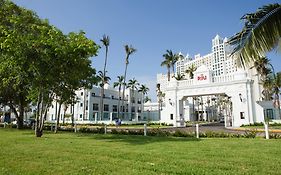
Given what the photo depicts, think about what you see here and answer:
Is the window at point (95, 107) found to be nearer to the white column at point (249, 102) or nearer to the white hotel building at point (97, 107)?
the white hotel building at point (97, 107)

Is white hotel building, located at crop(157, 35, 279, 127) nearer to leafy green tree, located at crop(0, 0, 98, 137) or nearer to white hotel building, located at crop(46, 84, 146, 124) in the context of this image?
leafy green tree, located at crop(0, 0, 98, 137)

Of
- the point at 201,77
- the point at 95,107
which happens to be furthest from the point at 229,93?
the point at 95,107

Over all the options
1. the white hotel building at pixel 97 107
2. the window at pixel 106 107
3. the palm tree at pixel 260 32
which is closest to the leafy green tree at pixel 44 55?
the palm tree at pixel 260 32

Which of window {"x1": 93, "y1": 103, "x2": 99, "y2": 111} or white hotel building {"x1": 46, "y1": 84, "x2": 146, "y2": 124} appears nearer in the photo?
white hotel building {"x1": 46, "y1": 84, "x2": 146, "y2": 124}

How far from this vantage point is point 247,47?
371 inches

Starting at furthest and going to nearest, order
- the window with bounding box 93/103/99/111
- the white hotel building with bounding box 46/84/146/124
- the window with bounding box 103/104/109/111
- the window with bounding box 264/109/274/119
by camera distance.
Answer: the window with bounding box 103/104/109/111
the window with bounding box 93/103/99/111
the white hotel building with bounding box 46/84/146/124
the window with bounding box 264/109/274/119

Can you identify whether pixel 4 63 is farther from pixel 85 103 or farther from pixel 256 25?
pixel 85 103

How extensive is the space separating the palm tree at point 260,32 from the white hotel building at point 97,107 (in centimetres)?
4996

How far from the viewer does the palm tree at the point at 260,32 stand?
9.23m

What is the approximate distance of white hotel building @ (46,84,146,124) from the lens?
2704 inches

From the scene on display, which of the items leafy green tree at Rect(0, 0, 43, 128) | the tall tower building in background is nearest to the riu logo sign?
leafy green tree at Rect(0, 0, 43, 128)

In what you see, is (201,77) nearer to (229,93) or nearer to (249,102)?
(229,93)

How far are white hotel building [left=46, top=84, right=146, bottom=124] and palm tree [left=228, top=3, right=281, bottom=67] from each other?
49962 millimetres

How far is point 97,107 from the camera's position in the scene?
73.1 metres
